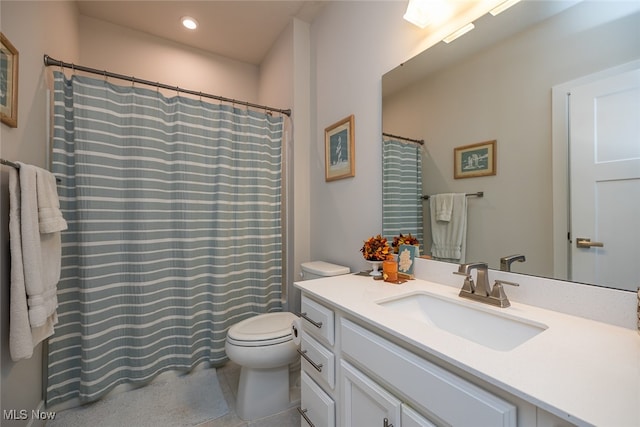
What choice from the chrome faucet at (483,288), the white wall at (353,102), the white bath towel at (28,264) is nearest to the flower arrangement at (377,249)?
the white wall at (353,102)

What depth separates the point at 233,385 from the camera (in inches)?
67.4

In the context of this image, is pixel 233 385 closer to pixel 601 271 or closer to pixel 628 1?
pixel 601 271

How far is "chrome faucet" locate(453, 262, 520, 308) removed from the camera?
0.89 m

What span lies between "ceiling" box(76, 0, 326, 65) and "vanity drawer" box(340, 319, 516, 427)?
7.45 ft

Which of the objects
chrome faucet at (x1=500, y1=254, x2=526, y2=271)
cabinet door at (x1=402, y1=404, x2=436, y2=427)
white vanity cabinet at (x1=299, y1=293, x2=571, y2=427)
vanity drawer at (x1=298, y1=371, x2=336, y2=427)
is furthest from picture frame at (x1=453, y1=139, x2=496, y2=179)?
vanity drawer at (x1=298, y1=371, x2=336, y2=427)

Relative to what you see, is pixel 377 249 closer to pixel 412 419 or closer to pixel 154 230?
pixel 412 419

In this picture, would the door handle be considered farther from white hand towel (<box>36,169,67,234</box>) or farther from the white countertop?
white hand towel (<box>36,169,67,234</box>)

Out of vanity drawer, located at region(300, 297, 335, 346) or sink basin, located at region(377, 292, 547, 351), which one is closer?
sink basin, located at region(377, 292, 547, 351)

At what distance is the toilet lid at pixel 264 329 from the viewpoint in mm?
1418

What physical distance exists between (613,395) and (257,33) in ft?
9.40

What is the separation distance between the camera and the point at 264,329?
4.98ft

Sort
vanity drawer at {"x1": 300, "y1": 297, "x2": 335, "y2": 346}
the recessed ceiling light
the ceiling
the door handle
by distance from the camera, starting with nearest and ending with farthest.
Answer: the door handle, vanity drawer at {"x1": 300, "y1": 297, "x2": 335, "y2": 346}, the ceiling, the recessed ceiling light

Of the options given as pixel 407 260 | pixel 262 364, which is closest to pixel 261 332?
pixel 262 364

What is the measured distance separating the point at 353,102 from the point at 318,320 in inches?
52.2
